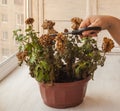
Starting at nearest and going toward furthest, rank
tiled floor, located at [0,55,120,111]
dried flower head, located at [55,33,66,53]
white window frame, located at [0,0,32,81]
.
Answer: dried flower head, located at [55,33,66,53]
tiled floor, located at [0,55,120,111]
white window frame, located at [0,0,32,81]

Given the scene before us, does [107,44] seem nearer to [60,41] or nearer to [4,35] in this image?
[60,41]

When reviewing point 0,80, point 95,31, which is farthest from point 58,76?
point 0,80

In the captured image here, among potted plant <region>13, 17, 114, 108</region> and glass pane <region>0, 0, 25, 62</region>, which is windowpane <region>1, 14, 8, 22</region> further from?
potted plant <region>13, 17, 114, 108</region>

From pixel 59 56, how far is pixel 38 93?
0.27 meters

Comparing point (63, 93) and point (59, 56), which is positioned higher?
point (59, 56)

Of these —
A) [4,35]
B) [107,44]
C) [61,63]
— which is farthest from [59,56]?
[4,35]

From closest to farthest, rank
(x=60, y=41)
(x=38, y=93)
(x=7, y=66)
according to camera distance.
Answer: (x=60, y=41), (x=38, y=93), (x=7, y=66)

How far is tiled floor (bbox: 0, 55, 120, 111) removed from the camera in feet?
2.93

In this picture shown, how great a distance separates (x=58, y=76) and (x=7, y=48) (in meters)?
0.74

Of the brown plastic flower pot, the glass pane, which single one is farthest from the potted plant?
the glass pane

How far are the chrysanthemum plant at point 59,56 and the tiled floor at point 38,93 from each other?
0.13 m

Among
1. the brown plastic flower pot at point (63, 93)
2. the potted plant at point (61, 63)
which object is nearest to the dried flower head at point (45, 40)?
the potted plant at point (61, 63)

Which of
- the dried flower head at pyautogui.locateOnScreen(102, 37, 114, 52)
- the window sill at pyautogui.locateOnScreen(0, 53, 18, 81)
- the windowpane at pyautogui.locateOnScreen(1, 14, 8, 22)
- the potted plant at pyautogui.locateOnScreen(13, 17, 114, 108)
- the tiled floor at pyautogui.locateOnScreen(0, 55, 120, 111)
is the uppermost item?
the windowpane at pyautogui.locateOnScreen(1, 14, 8, 22)

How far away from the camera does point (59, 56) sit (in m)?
0.84
